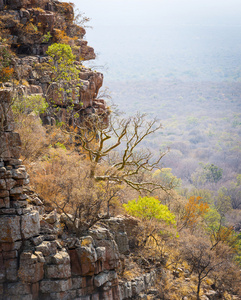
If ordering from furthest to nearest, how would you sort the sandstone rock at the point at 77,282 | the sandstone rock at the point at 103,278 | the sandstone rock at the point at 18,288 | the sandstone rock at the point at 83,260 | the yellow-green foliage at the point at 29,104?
1. the yellow-green foliage at the point at 29,104
2. the sandstone rock at the point at 103,278
3. the sandstone rock at the point at 83,260
4. the sandstone rock at the point at 77,282
5. the sandstone rock at the point at 18,288

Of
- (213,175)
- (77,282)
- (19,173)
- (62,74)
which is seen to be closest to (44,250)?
(77,282)

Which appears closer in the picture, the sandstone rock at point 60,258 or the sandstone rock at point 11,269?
the sandstone rock at point 11,269

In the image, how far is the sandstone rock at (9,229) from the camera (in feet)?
50.8

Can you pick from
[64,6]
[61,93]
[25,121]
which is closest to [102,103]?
[61,93]

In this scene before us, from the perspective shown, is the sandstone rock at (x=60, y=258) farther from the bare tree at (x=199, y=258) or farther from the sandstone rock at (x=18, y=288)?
the bare tree at (x=199, y=258)

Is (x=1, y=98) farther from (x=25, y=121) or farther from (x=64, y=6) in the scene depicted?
(x=64, y=6)

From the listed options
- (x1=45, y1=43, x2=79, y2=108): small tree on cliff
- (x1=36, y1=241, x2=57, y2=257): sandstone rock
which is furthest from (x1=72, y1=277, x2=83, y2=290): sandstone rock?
(x1=45, y1=43, x2=79, y2=108): small tree on cliff

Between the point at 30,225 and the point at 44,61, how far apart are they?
69.9 ft

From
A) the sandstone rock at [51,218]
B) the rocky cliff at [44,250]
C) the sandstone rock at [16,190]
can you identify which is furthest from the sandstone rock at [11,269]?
the sandstone rock at [16,190]

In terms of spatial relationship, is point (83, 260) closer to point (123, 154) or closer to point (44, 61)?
point (123, 154)

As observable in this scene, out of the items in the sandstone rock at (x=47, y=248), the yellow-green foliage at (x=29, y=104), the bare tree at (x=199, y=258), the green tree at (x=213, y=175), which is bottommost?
the green tree at (x=213, y=175)

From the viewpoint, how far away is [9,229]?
1558cm

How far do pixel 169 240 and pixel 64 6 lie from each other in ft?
84.7

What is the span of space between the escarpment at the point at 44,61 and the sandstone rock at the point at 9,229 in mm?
16028
